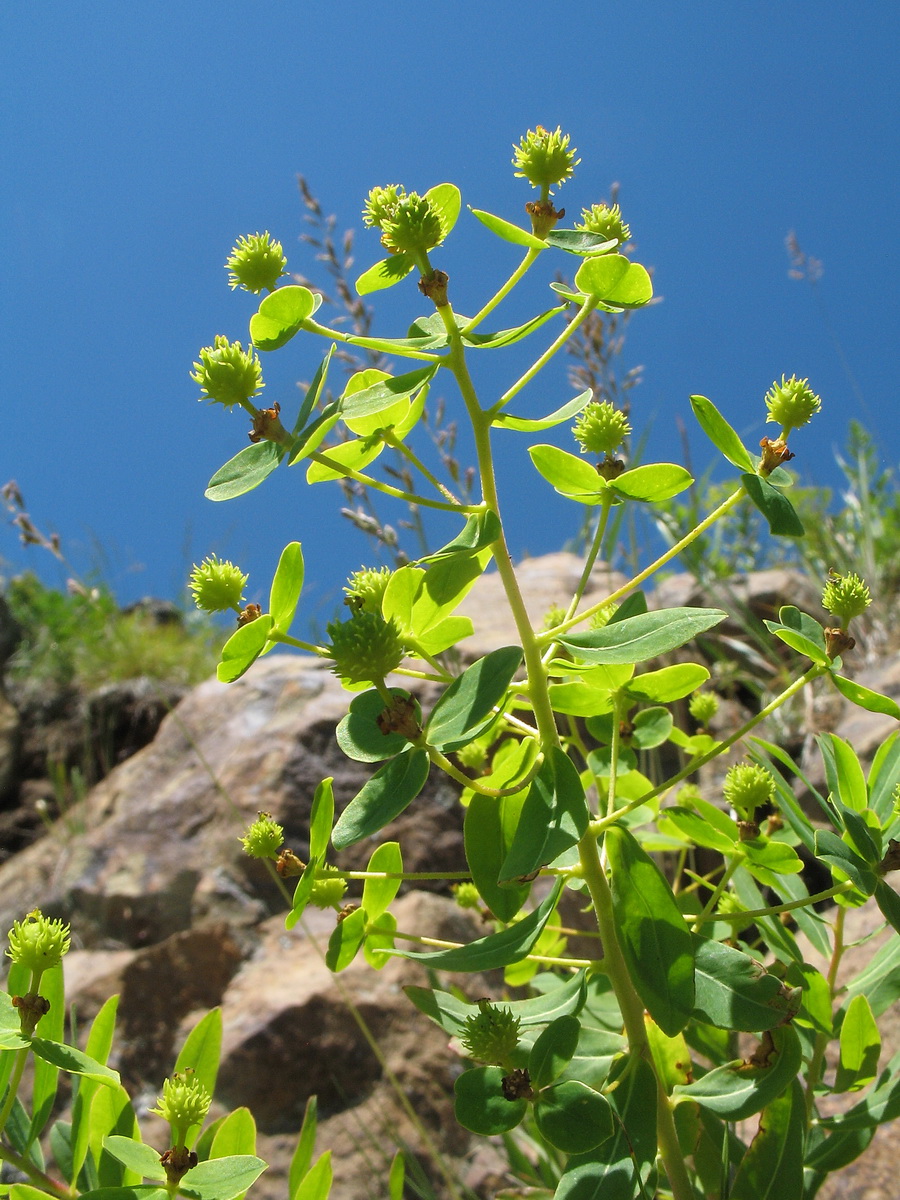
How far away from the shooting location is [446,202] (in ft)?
3.06

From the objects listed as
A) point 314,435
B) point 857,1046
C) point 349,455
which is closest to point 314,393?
point 314,435

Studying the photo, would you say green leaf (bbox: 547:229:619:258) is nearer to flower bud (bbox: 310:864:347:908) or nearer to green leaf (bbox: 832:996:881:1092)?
flower bud (bbox: 310:864:347:908)

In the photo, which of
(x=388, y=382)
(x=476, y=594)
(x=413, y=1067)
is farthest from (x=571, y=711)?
(x=476, y=594)

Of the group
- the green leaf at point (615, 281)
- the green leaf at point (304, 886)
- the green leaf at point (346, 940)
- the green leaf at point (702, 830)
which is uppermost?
the green leaf at point (615, 281)

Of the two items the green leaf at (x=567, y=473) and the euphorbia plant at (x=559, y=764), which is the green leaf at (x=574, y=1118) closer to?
the euphorbia plant at (x=559, y=764)

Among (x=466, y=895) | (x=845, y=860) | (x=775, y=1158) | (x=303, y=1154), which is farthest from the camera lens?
(x=466, y=895)

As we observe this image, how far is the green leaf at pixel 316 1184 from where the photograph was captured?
101 centimetres

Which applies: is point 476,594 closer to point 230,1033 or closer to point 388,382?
point 230,1033

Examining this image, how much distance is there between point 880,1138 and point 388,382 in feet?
5.53

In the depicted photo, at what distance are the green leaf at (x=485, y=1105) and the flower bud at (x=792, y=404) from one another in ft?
2.47

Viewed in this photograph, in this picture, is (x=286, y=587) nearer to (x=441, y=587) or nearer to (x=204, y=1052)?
(x=441, y=587)

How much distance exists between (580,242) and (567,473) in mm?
241

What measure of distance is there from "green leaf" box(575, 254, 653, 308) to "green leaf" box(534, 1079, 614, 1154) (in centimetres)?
78

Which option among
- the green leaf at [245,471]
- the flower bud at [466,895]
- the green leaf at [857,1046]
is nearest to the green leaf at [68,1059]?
the green leaf at [245,471]
